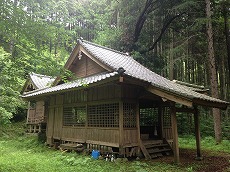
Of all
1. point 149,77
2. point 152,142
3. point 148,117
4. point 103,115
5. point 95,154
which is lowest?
point 95,154

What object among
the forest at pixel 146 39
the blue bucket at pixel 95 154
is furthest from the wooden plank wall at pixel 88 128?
the forest at pixel 146 39

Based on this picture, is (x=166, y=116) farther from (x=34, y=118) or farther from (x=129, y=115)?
(x=34, y=118)

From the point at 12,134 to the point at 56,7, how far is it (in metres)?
16.7

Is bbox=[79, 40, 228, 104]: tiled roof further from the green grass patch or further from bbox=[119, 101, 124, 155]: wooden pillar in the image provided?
the green grass patch

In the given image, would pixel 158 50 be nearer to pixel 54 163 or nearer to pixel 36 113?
pixel 36 113

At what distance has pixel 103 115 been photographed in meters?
9.88

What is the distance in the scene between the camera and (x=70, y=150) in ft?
36.2

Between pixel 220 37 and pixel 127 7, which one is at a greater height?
pixel 127 7

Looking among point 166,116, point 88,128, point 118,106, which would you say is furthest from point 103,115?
point 166,116

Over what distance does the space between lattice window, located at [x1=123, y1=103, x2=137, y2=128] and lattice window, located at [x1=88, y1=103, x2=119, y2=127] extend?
13.9 inches

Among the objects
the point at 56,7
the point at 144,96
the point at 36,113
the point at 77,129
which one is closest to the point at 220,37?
the point at 144,96

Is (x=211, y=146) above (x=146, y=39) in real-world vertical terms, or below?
below

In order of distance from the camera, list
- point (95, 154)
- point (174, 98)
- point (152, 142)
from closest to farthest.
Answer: point (174, 98) → point (95, 154) → point (152, 142)

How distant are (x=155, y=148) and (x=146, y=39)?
520 inches
